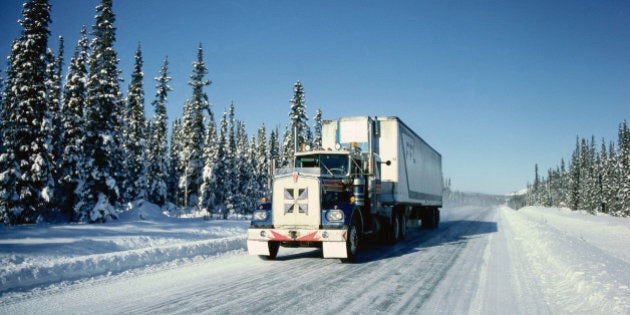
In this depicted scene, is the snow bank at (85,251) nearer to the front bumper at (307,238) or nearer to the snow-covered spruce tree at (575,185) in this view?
the front bumper at (307,238)

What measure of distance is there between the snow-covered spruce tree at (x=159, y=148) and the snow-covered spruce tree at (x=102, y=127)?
440 inches

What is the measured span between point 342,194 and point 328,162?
108 centimetres

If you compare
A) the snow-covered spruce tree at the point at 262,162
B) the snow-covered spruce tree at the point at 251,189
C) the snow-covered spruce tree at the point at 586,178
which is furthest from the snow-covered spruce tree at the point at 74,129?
the snow-covered spruce tree at the point at 586,178

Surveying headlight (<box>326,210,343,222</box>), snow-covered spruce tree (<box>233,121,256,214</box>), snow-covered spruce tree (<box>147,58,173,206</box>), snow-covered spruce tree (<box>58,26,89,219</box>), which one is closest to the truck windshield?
headlight (<box>326,210,343,222</box>)

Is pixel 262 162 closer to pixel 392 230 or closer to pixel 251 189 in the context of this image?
pixel 251 189

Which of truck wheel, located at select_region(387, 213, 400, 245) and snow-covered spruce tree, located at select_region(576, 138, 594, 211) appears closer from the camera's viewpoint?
truck wheel, located at select_region(387, 213, 400, 245)

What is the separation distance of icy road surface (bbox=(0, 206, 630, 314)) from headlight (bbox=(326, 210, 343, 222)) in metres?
1.14

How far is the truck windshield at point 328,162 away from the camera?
11305 mm

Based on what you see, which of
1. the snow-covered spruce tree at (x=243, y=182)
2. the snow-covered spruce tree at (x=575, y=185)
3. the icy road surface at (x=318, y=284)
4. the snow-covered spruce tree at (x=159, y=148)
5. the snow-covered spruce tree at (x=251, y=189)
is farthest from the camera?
the snow-covered spruce tree at (x=575, y=185)

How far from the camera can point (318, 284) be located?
24.3ft

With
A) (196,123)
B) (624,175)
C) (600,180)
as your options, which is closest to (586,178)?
(600,180)

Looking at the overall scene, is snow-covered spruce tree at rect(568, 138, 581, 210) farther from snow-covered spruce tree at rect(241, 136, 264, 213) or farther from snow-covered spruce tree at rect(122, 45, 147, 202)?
snow-covered spruce tree at rect(122, 45, 147, 202)

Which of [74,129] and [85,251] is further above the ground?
[74,129]

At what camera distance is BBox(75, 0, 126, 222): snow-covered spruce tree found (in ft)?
85.1
